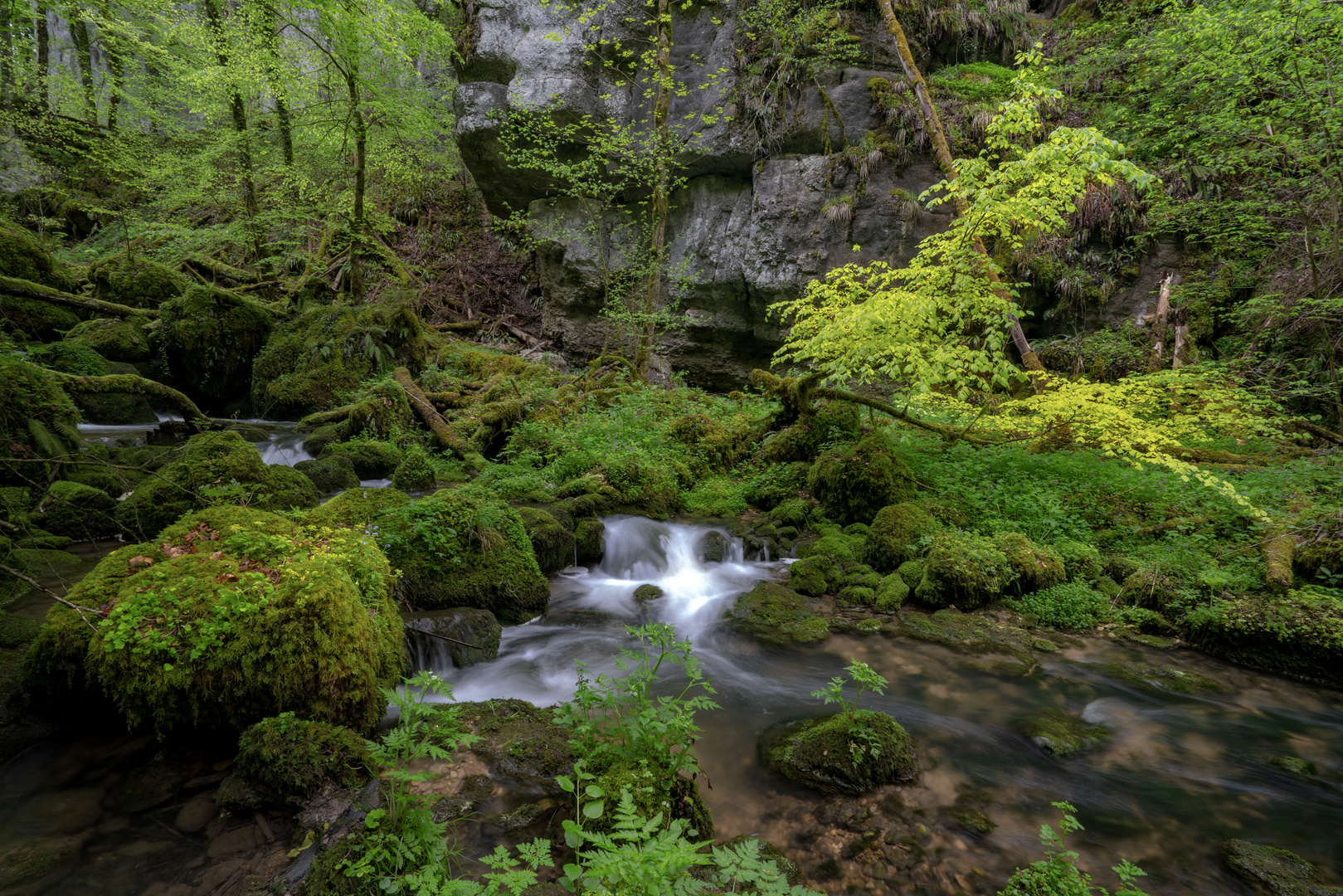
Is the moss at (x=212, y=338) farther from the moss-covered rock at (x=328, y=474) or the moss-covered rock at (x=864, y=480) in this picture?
the moss-covered rock at (x=864, y=480)

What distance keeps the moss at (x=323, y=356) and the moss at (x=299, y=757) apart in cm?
1079

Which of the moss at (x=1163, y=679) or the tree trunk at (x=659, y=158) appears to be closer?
the moss at (x=1163, y=679)

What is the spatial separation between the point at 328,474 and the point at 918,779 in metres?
8.50

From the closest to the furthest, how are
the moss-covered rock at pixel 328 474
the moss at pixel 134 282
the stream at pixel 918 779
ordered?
the stream at pixel 918 779 → the moss-covered rock at pixel 328 474 → the moss at pixel 134 282

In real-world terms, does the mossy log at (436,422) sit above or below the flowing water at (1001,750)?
above

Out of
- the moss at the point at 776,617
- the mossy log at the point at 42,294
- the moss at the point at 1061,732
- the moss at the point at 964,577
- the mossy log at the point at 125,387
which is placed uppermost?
the mossy log at the point at 42,294

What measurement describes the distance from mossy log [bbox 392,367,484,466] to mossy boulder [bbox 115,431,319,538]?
3.68 m

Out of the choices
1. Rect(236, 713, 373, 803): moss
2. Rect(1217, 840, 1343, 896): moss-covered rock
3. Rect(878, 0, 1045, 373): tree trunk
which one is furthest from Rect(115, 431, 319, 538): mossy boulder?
Rect(878, 0, 1045, 373): tree trunk

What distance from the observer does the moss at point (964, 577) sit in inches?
247

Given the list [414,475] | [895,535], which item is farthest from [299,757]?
[895,535]

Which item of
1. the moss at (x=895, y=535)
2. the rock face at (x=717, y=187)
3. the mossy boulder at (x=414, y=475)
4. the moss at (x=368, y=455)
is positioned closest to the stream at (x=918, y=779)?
the moss at (x=895, y=535)

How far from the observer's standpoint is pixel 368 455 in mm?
9500

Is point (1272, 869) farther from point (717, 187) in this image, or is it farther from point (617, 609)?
point (717, 187)

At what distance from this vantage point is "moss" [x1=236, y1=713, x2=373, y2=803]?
2938mm
